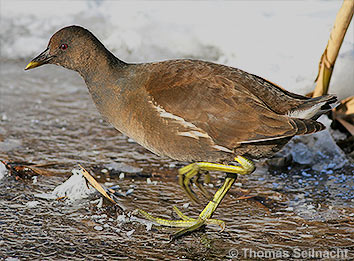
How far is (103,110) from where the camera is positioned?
11.7 ft

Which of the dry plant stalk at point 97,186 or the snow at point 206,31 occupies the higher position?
the snow at point 206,31

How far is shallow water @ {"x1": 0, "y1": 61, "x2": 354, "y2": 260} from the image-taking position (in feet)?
9.74

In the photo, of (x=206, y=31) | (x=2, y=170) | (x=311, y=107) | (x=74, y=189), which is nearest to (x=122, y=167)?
(x=74, y=189)

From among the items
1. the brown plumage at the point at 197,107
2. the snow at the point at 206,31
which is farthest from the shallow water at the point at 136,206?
the snow at the point at 206,31

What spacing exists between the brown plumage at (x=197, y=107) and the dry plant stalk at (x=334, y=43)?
46.4 inches

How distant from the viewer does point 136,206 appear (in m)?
3.52

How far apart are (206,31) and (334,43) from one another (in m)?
2.70

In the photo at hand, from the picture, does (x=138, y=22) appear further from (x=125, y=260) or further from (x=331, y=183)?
(x=125, y=260)

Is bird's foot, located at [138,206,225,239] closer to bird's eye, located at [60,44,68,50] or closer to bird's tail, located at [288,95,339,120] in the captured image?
bird's tail, located at [288,95,339,120]

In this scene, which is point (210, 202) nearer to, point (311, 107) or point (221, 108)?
point (221, 108)

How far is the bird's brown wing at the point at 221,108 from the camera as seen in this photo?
3.17m

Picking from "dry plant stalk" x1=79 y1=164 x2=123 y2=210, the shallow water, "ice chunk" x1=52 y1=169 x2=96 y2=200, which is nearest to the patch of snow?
the shallow water

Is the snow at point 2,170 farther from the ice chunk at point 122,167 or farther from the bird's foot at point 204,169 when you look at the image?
the bird's foot at point 204,169

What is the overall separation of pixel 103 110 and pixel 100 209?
25.3 inches
